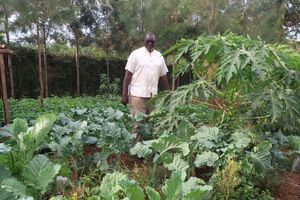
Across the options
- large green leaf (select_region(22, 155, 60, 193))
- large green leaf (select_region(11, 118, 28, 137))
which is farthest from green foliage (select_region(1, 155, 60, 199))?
large green leaf (select_region(11, 118, 28, 137))

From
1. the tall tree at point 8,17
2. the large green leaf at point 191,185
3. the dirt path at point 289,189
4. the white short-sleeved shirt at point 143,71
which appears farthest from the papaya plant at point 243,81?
the tall tree at point 8,17

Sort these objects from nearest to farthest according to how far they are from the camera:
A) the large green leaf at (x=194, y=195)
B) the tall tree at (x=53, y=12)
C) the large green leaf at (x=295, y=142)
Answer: the large green leaf at (x=194, y=195) < the large green leaf at (x=295, y=142) < the tall tree at (x=53, y=12)

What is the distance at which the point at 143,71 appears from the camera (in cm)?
532

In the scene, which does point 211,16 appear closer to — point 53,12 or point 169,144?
point 53,12

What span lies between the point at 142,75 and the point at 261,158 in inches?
91.5

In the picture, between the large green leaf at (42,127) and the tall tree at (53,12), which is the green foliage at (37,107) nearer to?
the tall tree at (53,12)

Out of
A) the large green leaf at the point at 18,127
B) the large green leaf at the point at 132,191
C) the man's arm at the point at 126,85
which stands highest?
the man's arm at the point at 126,85

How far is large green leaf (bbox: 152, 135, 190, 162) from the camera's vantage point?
3.36 m

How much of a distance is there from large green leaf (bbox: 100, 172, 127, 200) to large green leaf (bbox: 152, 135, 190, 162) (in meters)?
0.52

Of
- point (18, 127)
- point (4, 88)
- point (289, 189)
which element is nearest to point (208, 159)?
point (289, 189)

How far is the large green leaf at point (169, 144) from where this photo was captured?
3.36 metres

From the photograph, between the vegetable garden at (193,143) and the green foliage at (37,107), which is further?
the green foliage at (37,107)

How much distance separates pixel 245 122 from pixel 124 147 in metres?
1.23

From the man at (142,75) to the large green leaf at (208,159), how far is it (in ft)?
6.68
